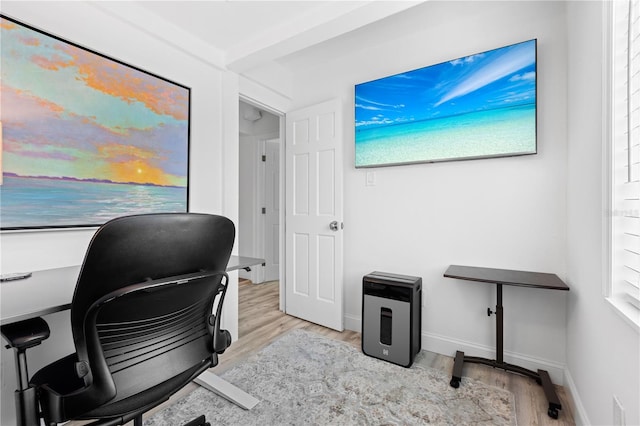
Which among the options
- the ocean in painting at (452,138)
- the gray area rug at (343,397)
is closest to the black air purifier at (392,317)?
the gray area rug at (343,397)

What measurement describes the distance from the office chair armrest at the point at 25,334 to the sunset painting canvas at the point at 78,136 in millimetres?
754

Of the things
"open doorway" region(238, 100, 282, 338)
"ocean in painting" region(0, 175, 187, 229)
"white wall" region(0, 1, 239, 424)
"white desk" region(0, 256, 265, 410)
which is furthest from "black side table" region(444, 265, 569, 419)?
"open doorway" region(238, 100, 282, 338)

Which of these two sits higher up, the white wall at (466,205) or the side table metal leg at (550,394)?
the white wall at (466,205)

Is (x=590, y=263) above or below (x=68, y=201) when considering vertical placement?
below

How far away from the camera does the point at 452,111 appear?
2.18m

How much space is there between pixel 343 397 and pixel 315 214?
5.37 ft

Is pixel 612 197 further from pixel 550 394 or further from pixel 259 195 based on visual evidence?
pixel 259 195

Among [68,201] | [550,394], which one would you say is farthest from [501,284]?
[68,201]

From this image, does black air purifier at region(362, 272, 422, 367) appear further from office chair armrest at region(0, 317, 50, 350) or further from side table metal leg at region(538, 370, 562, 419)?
office chair armrest at region(0, 317, 50, 350)

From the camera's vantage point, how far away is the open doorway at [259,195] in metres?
4.44

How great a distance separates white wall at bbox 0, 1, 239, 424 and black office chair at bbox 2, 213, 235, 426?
0.72 metres

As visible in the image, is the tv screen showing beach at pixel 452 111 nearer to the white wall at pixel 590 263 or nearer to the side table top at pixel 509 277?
the white wall at pixel 590 263

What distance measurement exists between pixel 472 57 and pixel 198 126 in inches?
86.2

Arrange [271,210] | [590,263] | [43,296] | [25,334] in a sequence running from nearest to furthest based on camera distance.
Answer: [25,334] → [43,296] → [590,263] → [271,210]
